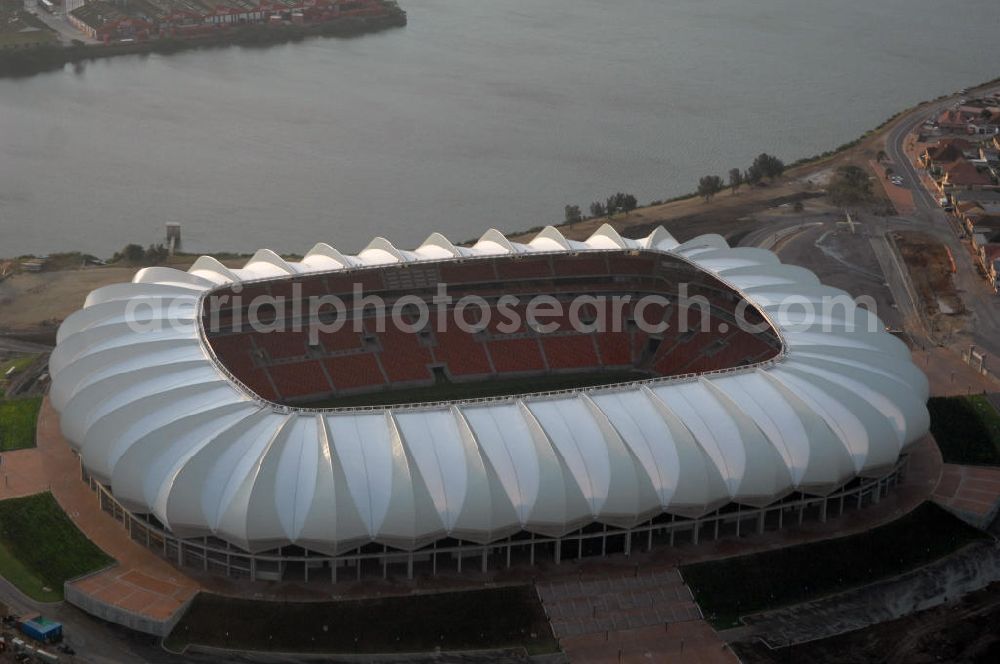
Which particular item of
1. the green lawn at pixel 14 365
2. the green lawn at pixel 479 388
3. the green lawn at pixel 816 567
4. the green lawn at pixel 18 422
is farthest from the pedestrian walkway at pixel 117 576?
the green lawn at pixel 816 567

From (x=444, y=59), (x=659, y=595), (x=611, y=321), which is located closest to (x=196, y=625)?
(x=659, y=595)

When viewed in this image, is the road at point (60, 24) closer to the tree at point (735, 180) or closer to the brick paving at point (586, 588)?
the tree at point (735, 180)

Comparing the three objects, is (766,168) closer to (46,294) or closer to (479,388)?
(479,388)

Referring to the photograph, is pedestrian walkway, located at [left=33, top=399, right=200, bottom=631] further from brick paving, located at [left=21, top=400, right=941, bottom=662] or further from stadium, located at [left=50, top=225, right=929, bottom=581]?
stadium, located at [left=50, top=225, right=929, bottom=581]

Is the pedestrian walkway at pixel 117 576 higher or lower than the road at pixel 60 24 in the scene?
lower

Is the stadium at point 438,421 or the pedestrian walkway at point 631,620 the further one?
the stadium at point 438,421

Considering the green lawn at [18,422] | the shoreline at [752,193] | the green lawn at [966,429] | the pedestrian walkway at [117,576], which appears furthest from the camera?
the shoreline at [752,193]
